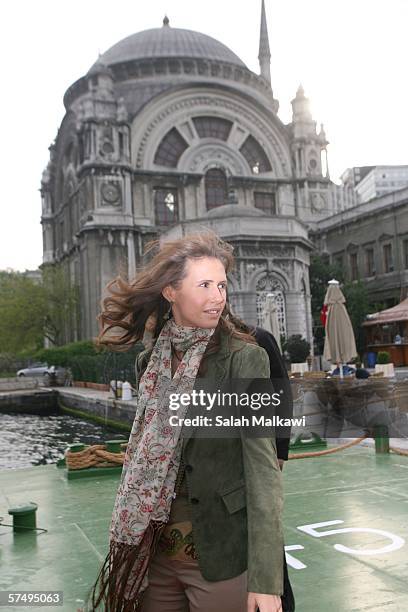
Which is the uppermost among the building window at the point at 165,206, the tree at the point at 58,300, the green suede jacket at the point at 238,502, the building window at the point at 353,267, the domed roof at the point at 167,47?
the domed roof at the point at 167,47

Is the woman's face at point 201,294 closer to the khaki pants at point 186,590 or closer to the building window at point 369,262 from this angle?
the khaki pants at point 186,590

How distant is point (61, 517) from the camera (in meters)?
5.54

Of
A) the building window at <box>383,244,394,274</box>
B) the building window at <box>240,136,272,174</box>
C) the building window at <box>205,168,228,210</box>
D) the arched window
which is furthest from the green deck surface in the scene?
the building window at <box>240,136,272,174</box>

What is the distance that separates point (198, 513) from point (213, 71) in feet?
142

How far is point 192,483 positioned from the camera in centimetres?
208

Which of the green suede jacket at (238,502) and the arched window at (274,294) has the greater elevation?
the arched window at (274,294)

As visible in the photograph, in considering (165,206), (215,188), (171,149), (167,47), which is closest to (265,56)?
(167,47)

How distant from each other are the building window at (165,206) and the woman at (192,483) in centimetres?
3716

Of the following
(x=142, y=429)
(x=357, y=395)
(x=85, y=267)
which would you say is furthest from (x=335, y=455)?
(x=85, y=267)

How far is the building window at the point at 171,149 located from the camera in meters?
39.7

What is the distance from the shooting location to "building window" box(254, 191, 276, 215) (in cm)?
4222

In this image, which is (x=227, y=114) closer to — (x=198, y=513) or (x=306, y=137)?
(x=306, y=137)

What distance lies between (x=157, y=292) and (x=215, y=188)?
128 feet

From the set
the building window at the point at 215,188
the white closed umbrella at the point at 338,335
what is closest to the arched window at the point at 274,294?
the building window at the point at 215,188
